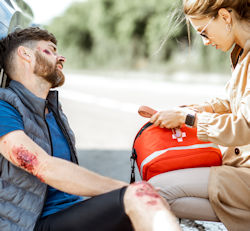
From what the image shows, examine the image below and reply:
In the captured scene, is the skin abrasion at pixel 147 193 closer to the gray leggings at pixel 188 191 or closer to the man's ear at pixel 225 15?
the gray leggings at pixel 188 191

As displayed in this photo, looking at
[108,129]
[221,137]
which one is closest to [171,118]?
[221,137]

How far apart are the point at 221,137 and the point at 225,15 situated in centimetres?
71

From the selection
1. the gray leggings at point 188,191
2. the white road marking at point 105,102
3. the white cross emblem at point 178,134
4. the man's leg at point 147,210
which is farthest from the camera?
the white road marking at point 105,102

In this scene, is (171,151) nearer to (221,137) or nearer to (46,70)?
(221,137)

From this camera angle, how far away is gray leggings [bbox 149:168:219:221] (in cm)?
222

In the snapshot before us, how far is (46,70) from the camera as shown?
2297 mm

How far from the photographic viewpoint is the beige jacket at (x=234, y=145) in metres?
2.06

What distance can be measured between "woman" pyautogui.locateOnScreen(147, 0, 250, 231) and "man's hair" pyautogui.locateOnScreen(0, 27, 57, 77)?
909mm

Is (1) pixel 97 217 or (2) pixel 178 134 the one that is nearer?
(1) pixel 97 217

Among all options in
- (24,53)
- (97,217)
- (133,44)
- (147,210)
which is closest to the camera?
(147,210)

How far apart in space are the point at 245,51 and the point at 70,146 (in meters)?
1.19

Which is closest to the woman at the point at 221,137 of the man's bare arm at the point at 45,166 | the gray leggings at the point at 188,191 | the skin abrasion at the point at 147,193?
the gray leggings at the point at 188,191

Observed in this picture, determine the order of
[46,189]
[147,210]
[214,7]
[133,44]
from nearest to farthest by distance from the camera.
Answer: [147,210] < [46,189] < [214,7] < [133,44]

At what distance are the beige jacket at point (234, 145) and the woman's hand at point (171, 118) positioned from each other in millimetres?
129
